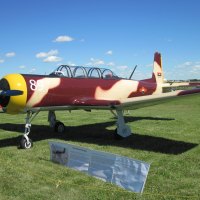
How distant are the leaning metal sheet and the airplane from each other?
2312 millimetres

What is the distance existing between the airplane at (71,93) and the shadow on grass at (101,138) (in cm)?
Answer: 51

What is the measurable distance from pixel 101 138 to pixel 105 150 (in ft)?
6.89

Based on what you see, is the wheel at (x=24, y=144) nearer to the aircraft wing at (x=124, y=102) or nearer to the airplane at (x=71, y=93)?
the airplane at (x=71, y=93)

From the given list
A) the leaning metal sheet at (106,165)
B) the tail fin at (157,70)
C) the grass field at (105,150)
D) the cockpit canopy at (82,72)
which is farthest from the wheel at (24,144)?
the tail fin at (157,70)

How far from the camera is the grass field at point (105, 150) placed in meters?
5.82

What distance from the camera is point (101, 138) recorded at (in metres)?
11.6

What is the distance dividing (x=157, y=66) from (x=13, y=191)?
1402 centimetres

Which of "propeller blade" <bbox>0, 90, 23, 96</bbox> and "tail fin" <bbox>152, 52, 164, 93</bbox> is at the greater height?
"tail fin" <bbox>152, 52, 164, 93</bbox>

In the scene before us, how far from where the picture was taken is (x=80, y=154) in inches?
275

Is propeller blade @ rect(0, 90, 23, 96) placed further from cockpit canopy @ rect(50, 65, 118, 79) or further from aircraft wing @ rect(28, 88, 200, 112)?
cockpit canopy @ rect(50, 65, 118, 79)

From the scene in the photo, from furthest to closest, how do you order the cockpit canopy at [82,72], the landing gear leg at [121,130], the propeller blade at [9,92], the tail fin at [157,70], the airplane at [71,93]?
the tail fin at [157,70] → the cockpit canopy at [82,72] → the landing gear leg at [121,130] → the airplane at [71,93] → the propeller blade at [9,92]

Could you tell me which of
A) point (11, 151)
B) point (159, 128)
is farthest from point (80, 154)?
point (159, 128)

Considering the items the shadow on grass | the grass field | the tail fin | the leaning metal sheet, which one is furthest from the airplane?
the tail fin

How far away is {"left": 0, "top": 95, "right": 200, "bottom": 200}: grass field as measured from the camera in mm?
5824
